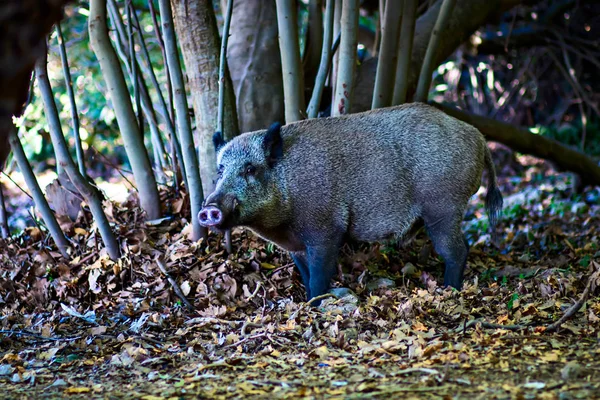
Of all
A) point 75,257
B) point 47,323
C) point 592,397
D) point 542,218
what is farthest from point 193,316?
point 542,218

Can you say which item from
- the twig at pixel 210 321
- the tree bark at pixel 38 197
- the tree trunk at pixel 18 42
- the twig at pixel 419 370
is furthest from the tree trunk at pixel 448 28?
the tree trunk at pixel 18 42

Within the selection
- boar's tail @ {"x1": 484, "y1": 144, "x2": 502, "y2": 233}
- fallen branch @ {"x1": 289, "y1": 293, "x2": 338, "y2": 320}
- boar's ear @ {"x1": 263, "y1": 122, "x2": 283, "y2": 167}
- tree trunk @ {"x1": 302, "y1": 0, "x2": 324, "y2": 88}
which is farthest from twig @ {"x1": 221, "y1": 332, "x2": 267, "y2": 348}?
tree trunk @ {"x1": 302, "y1": 0, "x2": 324, "y2": 88}

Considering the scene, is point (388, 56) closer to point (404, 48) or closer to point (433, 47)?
point (404, 48)

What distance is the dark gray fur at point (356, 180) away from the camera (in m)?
5.13


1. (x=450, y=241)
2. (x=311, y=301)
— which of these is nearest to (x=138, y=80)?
(x=311, y=301)

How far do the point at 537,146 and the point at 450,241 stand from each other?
4057 mm

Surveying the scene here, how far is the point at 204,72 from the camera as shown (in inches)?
224

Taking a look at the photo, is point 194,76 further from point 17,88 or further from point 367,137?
point 17,88

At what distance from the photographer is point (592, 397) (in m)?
2.67

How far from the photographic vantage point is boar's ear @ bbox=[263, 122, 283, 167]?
507cm

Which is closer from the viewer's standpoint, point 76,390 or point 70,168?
point 76,390

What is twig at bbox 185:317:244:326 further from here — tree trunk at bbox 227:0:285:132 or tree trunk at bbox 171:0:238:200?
tree trunk at bbox 227:0:285:132

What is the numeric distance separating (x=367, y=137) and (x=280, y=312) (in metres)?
1.52

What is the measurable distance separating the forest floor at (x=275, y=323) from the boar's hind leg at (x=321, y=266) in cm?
20
